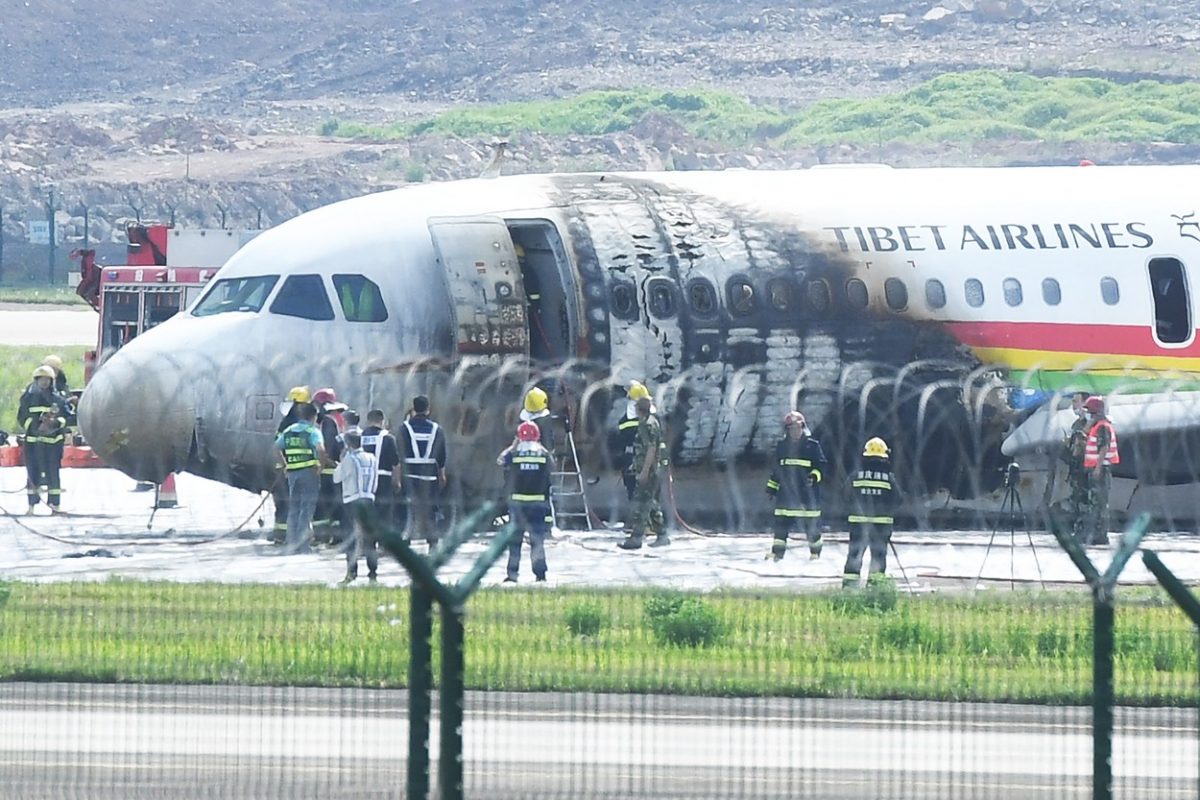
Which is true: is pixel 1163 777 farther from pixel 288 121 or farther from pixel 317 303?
pixel 288 121

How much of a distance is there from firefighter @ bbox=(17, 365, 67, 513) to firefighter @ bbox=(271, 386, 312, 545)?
4804mm

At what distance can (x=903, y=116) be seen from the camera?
376 feet

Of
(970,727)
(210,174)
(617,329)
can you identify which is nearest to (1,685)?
(970,727)

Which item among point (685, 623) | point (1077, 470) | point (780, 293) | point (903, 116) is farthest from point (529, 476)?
point (903, 116)

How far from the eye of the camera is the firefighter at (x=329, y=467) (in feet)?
81.7

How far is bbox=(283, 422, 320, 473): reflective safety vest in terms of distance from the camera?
78.9ft

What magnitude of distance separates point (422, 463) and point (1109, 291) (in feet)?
25.9

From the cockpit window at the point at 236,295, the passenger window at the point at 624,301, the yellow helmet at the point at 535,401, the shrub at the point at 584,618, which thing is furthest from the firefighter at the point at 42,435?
the shrub at the point at 584,618

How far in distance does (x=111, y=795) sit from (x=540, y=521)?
32.8 feet

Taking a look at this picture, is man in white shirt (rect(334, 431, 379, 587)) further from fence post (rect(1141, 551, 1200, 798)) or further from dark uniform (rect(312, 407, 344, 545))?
fence post (rect(1141, 551, 1200, 798))

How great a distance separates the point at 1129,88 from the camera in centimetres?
11869

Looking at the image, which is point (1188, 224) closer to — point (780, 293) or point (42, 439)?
point (780, 293)

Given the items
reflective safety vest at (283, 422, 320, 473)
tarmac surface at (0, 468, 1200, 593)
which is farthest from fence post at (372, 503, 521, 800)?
reflective safety vest at (283, 422, 320, 473)

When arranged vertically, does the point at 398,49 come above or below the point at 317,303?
above
